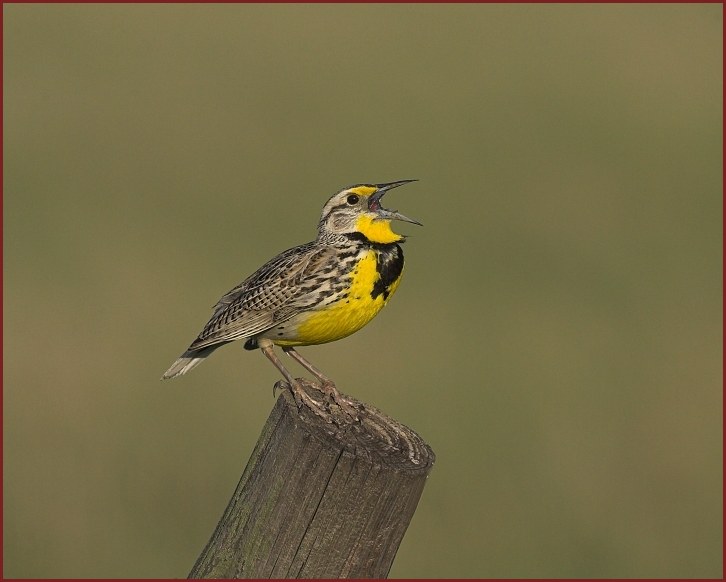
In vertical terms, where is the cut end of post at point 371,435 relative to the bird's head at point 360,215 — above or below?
below

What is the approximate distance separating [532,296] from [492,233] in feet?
3.44

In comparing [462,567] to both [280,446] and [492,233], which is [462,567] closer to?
[280,446]

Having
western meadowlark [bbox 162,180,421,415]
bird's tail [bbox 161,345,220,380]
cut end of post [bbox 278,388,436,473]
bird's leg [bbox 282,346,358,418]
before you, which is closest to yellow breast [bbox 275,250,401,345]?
western meadowlark [bbox 162,180,421,415]

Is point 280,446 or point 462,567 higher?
point 280,446

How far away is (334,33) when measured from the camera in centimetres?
1589

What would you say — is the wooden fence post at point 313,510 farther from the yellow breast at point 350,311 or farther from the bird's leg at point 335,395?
the yellow breast at point 350,311

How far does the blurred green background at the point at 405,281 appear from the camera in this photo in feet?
22.3

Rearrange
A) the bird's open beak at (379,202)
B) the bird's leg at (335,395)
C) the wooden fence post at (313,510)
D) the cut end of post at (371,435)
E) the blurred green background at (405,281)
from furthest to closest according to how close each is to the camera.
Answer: the blurred green background at (405,281)
the bird's open beak at (379,202)
the bird's leg at (335,395)
the cut end of post at (371,435)
the wooden fence post at (313,510)

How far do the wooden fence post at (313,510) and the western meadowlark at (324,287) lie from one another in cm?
93

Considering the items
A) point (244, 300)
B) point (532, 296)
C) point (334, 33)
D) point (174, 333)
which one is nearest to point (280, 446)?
point (244, 300)

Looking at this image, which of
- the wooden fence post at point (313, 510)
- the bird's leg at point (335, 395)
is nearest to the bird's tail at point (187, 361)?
the bird's leg at point (335, 395)

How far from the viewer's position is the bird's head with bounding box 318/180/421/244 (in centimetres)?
459

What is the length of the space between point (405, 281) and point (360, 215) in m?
4.55

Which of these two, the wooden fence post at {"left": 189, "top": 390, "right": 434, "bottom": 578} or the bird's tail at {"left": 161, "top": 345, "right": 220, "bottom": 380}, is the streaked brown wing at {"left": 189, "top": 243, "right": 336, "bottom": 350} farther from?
the wooden fence post at {"left": 189, "top": 390, "right": 434, "bottom": 578}
